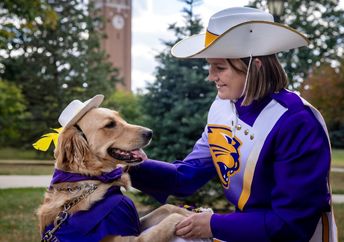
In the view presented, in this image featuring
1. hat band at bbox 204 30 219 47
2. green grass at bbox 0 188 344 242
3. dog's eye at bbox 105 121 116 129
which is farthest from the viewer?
green grass at bbox 0 188 344 242

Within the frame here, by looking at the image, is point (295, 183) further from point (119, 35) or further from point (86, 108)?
point (119, 35)

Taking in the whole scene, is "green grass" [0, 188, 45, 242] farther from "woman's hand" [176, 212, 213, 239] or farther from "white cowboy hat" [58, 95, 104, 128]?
"woman's hand" [176, 212, 213, 239]

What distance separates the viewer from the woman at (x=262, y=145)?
263 centimetres

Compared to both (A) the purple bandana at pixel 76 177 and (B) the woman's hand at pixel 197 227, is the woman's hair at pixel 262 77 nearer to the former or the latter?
(B) the woman's hand at pixel 197 227

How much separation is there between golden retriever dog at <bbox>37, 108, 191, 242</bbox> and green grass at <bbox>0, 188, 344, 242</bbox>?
14.3ft

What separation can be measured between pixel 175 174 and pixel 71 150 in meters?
0.67

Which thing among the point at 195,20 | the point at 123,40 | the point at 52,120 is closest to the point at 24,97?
the point at 52,120

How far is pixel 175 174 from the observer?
349 centimetres

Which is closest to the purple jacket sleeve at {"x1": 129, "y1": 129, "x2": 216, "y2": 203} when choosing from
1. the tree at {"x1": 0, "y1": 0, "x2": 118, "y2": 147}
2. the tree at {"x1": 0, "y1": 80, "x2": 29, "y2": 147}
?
the tree at {"x1": 0, "y1": 80, "x2": 29, "y2": 147}

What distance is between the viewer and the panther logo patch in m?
2.94

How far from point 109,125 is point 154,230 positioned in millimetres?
861

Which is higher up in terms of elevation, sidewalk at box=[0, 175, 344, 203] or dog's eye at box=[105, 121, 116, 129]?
dog's eye at box=[105, 121, 116, 129]

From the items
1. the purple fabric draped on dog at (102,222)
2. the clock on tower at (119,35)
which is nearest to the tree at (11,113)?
the purple fabric draped on dog at (102,222)

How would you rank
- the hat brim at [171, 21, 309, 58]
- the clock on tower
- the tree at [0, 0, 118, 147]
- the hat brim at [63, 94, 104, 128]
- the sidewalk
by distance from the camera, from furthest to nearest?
the clock on tower → the tree at [0, 0, 118, 147] → the sidewalk → the hat brim at [63, 94, 104, 128] → the hat brim at [171, 21, 309, 58]
